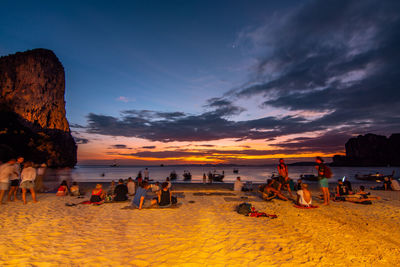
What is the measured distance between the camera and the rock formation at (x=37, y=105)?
241ft

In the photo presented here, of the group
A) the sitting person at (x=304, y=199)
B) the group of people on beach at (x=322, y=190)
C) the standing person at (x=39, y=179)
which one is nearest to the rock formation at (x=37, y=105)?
the standing person at (x=39, y=179)

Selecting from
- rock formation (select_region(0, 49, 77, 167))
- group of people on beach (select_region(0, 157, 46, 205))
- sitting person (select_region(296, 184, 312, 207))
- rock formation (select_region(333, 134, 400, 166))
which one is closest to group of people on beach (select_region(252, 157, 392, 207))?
sitting person (select_region(296, 184, 312, 207))

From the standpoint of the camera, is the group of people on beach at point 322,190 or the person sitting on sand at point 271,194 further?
the person sitting on sand at point 271,194

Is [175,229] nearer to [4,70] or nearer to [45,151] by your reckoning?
[45,151]

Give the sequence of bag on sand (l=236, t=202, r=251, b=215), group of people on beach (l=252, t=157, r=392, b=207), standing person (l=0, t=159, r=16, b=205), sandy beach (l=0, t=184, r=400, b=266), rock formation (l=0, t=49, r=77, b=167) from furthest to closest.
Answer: rock formation (l=0, t=49, r=77, b=167) < group of people on beach (l=252, t=157, r=392, b=207) < standing person (l=0, t=159, r=16, b=205) < bag on sand (l=236, t=202, r=251, b=215) < sandy beach (l=0, t=184, r=400, b=266)

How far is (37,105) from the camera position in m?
87.9

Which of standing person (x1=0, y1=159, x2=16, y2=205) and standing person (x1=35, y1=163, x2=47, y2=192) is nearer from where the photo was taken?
standing person (x1=0, y1=159, x2=16, y2=205)

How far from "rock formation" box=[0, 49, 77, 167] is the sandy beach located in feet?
256

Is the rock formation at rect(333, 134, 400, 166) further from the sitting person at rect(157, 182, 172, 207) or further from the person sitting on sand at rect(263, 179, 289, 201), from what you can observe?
the sitting person at rect(157, 182, 172, 207)

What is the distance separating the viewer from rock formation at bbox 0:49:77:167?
241 ft

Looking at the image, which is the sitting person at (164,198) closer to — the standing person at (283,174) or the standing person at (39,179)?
the standing person at (283,174)

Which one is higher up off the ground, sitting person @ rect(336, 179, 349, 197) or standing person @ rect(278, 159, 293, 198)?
standing person @ rect(278, 159, 293, 198)

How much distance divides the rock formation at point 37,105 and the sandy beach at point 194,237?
78.1m

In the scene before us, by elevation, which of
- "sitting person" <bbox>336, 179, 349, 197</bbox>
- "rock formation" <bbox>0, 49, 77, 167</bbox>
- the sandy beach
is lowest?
the sandy beach
